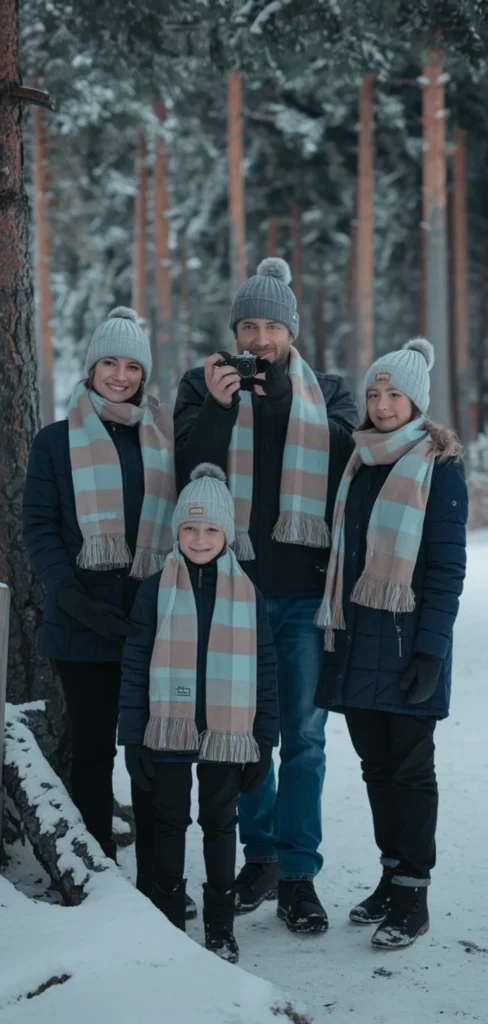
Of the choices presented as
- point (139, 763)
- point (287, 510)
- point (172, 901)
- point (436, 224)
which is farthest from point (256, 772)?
point (436, 224)

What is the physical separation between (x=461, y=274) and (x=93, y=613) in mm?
19337

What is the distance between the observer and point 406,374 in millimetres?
3846

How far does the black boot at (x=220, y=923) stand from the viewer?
358 centimetres

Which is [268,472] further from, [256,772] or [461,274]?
[461,274]

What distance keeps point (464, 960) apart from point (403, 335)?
24.4 metres

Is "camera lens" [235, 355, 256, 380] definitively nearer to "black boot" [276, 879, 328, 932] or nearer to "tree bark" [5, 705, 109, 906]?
"tree bark" [5, 705, 109, 906]

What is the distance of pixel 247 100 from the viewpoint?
2019 centimetres

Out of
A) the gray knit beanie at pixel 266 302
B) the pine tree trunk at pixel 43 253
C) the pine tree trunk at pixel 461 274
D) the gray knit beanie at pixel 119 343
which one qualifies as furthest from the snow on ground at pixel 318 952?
the pine tree trunk at pixel 461 274

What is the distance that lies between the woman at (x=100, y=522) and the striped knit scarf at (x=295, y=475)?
276 mm

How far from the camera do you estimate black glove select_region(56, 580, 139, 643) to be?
3.64m

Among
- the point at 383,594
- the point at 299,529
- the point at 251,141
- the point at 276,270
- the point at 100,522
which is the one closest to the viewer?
the point at 383,594

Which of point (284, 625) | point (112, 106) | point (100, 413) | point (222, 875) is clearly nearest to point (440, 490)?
point (284, 625)

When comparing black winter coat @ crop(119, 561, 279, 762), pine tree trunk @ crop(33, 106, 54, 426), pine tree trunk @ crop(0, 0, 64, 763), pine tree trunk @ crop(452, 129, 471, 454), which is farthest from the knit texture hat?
pine tree trunk @ crop(452, 129, 471, 454)

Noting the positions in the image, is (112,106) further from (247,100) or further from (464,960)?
(464,960)
